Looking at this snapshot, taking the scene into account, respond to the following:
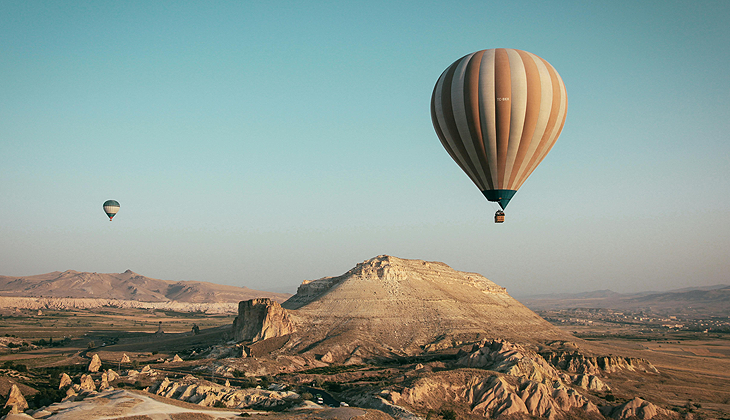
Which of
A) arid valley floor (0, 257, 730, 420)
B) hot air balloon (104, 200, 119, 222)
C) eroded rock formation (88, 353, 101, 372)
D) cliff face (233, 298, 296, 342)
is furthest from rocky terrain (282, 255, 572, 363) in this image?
hot air balloon (104, 200, 119, 222)

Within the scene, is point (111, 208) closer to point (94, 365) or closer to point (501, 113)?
point (94, 365)

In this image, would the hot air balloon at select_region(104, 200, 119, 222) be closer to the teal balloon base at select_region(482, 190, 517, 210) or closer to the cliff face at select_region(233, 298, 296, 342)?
the cliff face at select_region(233, 298, 296, 342)

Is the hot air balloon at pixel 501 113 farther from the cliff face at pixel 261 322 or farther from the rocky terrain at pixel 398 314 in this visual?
the cliff face at pixel 261 322

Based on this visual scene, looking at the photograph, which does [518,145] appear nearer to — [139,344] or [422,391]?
[422,391]

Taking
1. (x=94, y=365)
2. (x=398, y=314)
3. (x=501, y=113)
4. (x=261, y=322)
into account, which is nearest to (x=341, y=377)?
(x=261, y=322)

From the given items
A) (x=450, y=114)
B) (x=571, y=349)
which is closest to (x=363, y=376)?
(x=450, y=114)

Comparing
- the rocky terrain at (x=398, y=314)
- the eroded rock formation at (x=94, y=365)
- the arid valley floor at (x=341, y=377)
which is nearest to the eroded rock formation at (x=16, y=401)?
the arid valley floor at (x=341, y=377)
